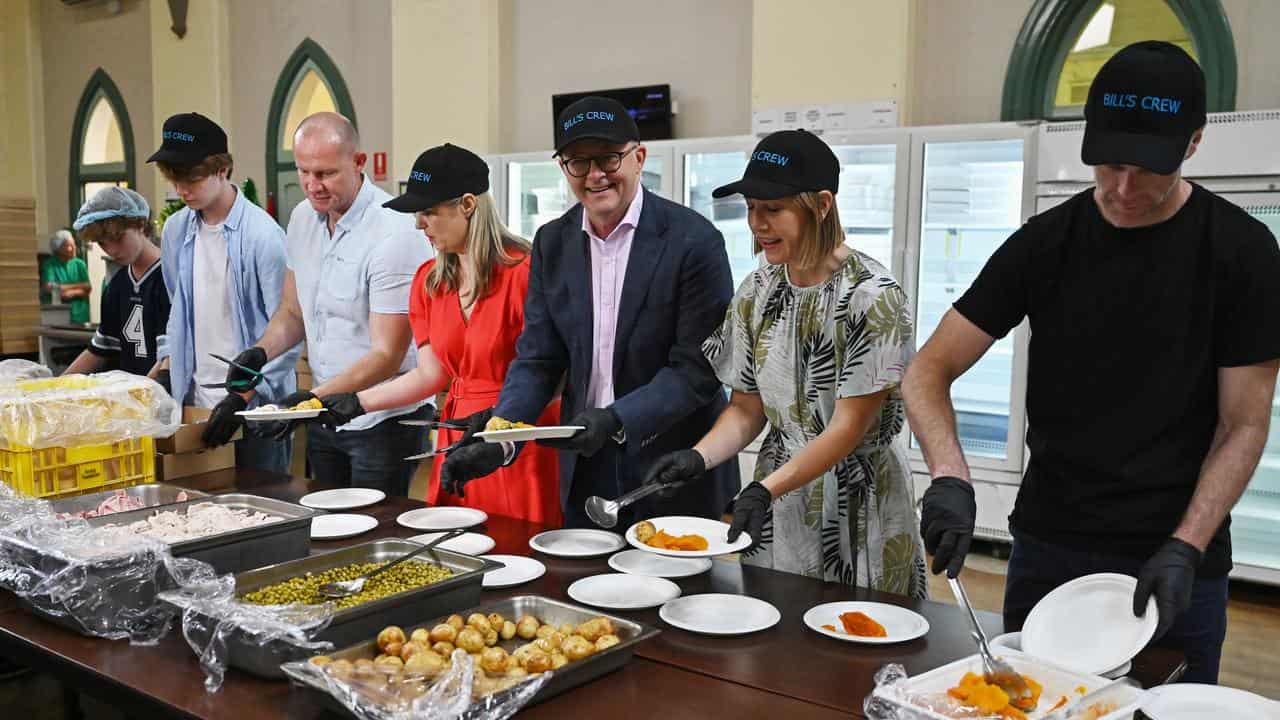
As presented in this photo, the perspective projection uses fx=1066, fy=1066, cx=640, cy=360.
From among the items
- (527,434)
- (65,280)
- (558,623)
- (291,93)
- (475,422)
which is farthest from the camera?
(291,93)

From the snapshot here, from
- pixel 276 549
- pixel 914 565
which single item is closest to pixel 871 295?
pixel 914 565

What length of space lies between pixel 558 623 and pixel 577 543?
538 millimetres

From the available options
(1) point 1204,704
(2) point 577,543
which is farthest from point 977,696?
(2) point 577,543

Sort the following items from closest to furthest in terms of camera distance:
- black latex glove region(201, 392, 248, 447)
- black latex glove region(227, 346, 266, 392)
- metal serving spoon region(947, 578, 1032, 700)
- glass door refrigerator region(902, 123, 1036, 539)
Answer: metal serving spoon region(947, 578, 1032, 700) → black latex glove region(201, 392, 248, 447) → black latex glove region(227, 346, 266, 392) → glass door refrigerator region(902, 123, 1036, 539)

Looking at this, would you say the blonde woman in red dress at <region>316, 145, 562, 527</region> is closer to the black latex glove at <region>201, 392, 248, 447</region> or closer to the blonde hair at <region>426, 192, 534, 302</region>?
the blonde hair at <region>426, 192, 534, 302</region>

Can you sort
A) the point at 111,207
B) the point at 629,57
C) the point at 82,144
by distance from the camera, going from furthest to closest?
1. the point at 82,144
2. the point at 629,57
3. the point at 111,207

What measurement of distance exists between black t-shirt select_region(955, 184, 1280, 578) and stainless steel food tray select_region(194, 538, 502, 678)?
1.01 metres

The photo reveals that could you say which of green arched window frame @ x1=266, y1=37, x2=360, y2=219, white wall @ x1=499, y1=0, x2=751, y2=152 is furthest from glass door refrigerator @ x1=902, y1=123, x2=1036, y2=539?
green arched window frame @ x1=266, y1=37, x2=360, y2=219

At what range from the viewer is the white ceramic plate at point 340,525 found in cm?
230

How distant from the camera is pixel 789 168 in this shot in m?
2.06

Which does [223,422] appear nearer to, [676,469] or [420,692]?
[676,469]

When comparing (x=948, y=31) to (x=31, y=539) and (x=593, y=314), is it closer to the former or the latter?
(x=593, y=314)

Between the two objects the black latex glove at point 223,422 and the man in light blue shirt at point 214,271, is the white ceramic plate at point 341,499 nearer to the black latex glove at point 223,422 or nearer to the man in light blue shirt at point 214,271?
the black latex glove at point 223,422

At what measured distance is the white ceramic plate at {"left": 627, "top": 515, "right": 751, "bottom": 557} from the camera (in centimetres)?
189
